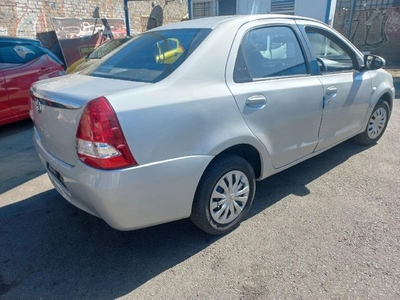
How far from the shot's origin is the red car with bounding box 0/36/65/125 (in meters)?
5.04

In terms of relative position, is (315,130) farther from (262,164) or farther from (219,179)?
(219,179)

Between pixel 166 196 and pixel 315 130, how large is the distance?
1777mm

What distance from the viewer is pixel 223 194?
2.38 meters

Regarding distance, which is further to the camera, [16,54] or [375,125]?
[16,54]

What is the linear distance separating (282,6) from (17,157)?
1090 cm

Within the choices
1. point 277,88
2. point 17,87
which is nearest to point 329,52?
point 277,88

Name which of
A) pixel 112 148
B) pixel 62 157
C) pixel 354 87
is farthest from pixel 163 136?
pixel 354 87

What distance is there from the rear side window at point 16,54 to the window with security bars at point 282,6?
916 cm

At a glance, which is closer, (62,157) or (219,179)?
(62,157)

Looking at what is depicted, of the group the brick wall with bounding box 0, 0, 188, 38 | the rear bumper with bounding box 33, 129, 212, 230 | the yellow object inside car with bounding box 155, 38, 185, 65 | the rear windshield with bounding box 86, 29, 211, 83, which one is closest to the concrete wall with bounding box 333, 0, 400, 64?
the brick wall with bounding box 0, 0, 188, 38

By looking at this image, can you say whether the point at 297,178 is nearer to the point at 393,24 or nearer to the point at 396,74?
the point at 396,74

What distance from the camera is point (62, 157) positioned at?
212cm

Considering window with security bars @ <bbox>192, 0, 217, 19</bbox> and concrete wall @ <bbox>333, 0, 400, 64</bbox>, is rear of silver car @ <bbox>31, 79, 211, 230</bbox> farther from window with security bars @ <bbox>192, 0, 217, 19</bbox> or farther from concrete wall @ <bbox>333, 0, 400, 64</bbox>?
concrete wall @ <bbox>333, 0, 400, 64</bbox>

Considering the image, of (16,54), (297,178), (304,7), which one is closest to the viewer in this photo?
(297,178)
